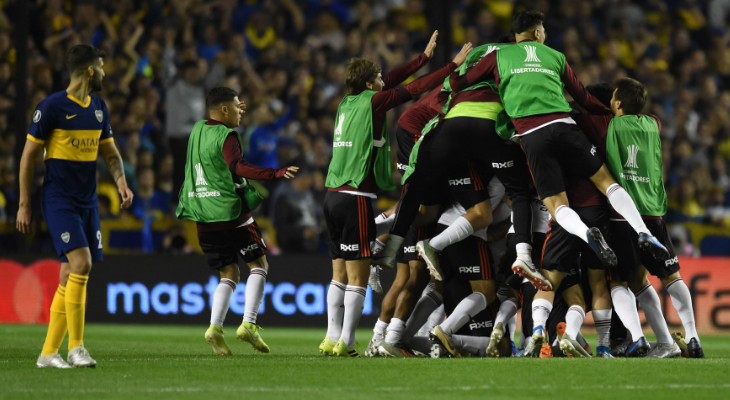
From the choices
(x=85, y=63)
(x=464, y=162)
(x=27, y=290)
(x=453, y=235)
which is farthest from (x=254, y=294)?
(x=27, y=290)

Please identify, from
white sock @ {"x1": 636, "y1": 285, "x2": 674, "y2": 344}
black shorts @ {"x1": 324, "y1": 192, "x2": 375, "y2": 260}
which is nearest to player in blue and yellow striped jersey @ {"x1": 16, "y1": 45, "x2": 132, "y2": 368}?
black shorts @ {"x1": 324, "y1": 192, "x2": 375, "y2": 260}

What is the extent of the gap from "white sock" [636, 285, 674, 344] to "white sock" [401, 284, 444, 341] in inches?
64.1

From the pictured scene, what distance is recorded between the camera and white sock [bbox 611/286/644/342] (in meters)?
7.99

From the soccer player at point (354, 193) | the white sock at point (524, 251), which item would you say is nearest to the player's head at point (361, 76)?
the soccer player at point (354, 193)

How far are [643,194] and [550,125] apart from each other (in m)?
1.05

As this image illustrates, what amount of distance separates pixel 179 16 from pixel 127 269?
14.0ft

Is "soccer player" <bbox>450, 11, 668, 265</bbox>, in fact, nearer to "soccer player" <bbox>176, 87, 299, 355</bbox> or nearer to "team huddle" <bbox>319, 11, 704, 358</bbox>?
"team huddle" <bbox>319, 11, 704, 358</bbox>

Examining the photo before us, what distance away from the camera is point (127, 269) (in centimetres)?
1348

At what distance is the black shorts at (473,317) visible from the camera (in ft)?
27.7

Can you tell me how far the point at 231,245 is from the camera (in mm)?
8711

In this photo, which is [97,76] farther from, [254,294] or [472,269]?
[472,269]

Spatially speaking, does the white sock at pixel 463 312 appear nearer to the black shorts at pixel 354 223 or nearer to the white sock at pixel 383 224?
the black shorts at pixel 354 223

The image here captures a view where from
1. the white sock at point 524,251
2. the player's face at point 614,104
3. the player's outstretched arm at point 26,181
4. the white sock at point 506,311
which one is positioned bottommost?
the white sock at point 506,311

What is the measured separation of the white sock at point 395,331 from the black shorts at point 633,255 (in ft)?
5.57
